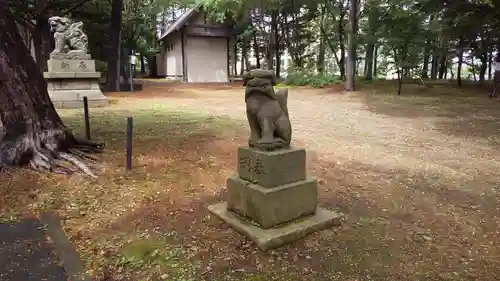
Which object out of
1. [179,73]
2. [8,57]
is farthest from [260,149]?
[179,73]

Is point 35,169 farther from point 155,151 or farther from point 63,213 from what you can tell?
point 155,151

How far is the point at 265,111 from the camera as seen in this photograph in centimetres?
368

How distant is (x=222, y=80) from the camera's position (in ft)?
88.0

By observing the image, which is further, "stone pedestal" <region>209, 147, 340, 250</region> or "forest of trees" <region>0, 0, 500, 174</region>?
"forest of trees" <region>0, 0, 500, 174</region>

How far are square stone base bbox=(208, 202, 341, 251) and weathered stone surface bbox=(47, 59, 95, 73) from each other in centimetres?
1073

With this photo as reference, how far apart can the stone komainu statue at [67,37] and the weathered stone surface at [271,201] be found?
11242 mm

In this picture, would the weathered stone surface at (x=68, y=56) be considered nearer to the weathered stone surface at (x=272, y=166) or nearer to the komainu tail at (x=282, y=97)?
the weathered stone surface at (x=272, y=166)

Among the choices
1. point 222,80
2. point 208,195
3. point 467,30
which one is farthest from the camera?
point 222,80

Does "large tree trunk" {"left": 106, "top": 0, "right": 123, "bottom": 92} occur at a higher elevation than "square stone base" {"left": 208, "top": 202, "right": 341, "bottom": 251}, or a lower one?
higher

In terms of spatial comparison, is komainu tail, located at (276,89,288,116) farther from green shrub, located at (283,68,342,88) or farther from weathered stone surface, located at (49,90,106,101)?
green shrub, located at (283,68,342,88)

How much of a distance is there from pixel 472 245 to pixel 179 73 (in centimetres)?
2672

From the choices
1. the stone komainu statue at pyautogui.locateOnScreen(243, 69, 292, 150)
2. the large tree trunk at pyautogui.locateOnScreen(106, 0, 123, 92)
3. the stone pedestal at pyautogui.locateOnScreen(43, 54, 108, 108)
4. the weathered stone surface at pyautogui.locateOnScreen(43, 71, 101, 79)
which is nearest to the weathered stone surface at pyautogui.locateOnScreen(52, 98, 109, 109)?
the stone pedestal at pyautogui.locateOnScreen(43, 54, 108, 108)

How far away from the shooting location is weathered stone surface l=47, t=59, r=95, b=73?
12.5 metres

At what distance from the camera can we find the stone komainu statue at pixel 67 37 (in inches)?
500
